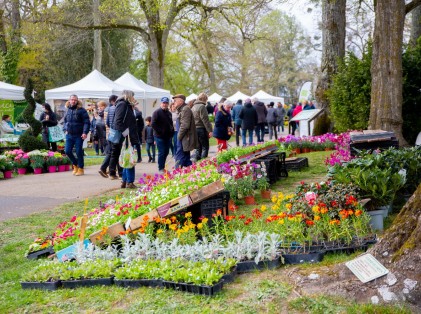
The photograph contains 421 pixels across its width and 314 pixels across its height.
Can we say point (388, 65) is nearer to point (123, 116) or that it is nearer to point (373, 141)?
point (373, 141)

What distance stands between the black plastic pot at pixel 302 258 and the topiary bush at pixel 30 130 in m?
13.3

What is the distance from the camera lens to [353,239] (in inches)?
214

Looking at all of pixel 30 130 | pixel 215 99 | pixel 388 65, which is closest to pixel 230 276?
pixel 388 65

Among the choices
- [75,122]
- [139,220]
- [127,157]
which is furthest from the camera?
[75,122]

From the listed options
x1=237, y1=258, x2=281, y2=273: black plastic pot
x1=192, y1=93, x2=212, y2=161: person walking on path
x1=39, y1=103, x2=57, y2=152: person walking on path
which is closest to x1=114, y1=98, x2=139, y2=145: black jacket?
x1=192, y1=93, x2=212, y2=161: person walking on path

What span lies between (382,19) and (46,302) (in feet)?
30.3

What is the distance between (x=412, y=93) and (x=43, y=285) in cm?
1200

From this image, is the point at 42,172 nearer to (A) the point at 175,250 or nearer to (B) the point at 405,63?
(B) the point at 405,63

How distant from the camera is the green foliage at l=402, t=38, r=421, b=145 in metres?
14.5

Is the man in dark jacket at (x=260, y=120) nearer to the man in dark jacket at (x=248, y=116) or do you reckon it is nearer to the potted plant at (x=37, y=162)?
the man in dark jacket at (x=248, y=116)

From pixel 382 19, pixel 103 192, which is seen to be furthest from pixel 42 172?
pixel 382 19

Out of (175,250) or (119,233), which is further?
(119,233)

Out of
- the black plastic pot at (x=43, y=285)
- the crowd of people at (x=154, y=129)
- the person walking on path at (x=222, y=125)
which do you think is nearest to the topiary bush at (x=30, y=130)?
the crowd of people at (x=154, y=129)

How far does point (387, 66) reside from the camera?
11.9m
